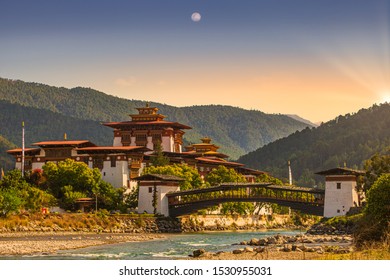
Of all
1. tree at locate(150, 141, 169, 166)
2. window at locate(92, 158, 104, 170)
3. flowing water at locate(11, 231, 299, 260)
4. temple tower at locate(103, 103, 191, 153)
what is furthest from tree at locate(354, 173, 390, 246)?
temple tower at locate(103, 103, 191, 153)

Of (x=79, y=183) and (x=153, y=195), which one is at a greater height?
(x=79, y=183)

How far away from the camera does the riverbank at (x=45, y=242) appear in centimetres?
5465

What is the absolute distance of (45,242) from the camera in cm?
6344

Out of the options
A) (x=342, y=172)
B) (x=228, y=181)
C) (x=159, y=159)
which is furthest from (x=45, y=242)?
(x=228, y=181)

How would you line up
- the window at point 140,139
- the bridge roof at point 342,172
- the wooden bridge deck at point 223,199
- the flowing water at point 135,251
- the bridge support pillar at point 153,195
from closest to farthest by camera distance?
1. the flowing water at point 135,251
2. the bridge roof at point 342,172
3. the wooden bridge deck at point 223,199
4. the bridge support pillar at point 153,195
5. the window at point 140,139

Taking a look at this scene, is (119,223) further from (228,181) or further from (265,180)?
(265,180)

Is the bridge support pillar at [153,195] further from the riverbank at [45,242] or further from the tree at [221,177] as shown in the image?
the tree at [221,177]

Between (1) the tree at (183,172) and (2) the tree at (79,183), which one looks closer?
(2) the tree at (79,183)

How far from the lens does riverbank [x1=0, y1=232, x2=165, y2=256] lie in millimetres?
54650

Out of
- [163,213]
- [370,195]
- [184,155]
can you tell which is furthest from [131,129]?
[370,195]

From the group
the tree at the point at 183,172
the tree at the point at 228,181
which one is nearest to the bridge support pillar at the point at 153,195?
the tree at the point at 183,172

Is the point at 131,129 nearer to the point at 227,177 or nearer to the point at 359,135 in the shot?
the point at 227,177

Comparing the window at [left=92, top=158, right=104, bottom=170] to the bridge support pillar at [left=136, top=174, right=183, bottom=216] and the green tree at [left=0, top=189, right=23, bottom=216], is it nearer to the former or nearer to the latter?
the bridge support pillar at [left=136, top=174, right=183, bottom=216]
